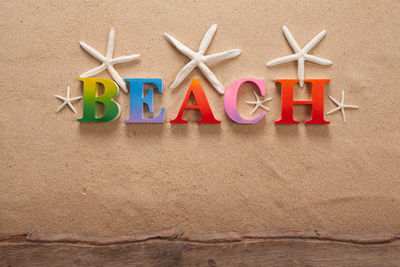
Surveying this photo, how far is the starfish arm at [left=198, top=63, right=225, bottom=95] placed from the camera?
1.34 meters

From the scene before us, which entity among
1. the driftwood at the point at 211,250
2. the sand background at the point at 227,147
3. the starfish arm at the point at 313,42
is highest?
the starfish arm at the point at 313,42

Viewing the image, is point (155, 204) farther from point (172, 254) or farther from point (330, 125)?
point (330, 125)

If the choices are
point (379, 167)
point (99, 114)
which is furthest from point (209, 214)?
point (379, 167)

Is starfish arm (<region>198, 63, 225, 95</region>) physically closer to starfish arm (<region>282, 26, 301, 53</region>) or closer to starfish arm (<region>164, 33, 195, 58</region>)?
starfish arm (<region>164, 33, 195, 58</region>)

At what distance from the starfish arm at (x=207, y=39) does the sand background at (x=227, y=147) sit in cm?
4

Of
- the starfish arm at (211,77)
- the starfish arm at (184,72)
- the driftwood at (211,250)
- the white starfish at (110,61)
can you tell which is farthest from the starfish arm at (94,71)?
the driftwood at (211,250)

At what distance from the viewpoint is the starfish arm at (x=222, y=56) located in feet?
4.38

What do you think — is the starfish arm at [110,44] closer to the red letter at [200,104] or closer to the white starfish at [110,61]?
the white starfish at [110,61]

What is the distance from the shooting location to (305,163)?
137cm

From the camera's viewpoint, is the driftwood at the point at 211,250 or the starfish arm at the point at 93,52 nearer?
the driftwood at the point at 211,250

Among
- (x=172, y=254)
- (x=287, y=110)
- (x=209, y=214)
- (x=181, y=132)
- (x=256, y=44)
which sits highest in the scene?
(x=256, y=44)

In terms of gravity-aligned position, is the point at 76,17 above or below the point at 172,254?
above

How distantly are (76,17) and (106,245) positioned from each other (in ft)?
4.21

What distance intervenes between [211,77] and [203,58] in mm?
113
